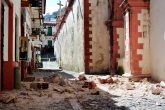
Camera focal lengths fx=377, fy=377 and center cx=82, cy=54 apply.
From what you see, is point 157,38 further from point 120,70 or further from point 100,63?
point 100,63

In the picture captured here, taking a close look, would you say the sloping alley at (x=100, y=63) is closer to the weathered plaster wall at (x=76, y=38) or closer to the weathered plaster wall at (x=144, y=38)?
Answer: the weathered plaster wall at (x=144, y=38)

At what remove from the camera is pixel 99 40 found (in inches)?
892

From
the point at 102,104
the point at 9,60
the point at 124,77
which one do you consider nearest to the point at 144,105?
the point at 102,104

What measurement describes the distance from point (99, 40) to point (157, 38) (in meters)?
9.04

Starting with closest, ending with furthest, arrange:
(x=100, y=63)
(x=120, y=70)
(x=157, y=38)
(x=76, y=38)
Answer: (x=157, y=38) < (x=120, y=70) < (x=100, y=63) < (x=76, y=38)

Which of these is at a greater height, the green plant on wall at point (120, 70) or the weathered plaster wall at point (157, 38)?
the weathered plaster wall at point (157, 38)

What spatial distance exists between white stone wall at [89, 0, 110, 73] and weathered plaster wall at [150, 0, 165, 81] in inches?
316

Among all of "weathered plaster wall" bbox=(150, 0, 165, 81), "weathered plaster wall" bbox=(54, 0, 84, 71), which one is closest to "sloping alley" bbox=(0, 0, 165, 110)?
"weathered plaster wall" bbox=(150, 0, 165, 81)

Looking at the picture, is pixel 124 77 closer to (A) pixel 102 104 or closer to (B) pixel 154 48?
(B) pixel 154 48

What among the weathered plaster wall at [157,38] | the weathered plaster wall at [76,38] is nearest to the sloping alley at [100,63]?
the weathered plaster wall at [157,38]

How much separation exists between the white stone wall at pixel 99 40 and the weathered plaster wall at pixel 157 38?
8027mm

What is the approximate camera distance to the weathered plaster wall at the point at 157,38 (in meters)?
13.1

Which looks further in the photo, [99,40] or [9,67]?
[99,40]

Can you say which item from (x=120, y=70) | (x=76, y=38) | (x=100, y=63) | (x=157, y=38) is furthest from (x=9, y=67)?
(x=76, y=38)
